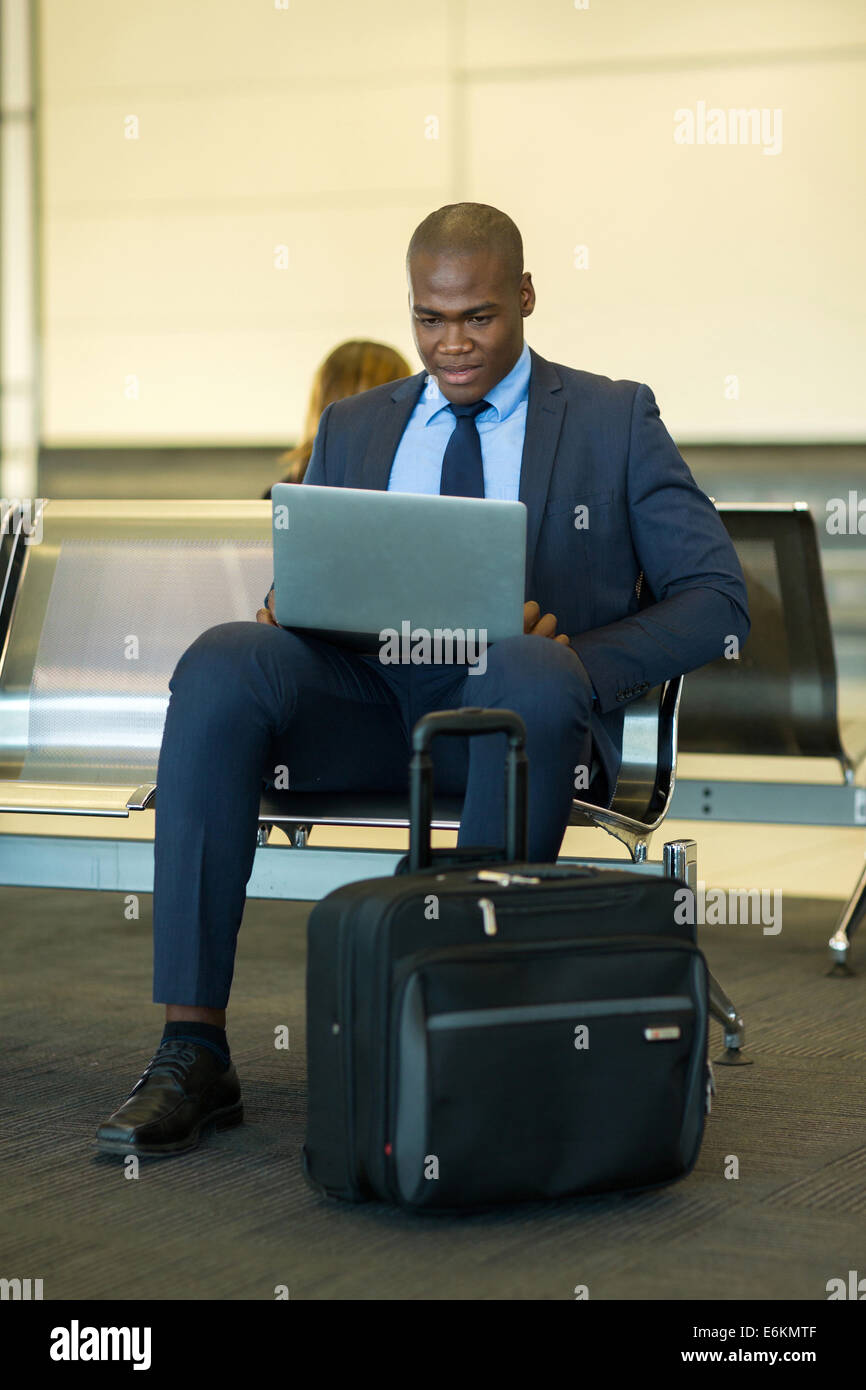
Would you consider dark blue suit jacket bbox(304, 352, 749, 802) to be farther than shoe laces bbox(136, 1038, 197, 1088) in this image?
Yes

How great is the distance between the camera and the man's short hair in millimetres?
1958

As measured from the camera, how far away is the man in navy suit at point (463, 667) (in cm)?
167

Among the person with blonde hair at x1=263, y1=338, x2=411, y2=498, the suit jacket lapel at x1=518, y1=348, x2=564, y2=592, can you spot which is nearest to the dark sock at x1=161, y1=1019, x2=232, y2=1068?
the suit jacket lapel at x1=518, y1=348, x2=564, y2=592

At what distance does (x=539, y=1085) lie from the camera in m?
1.40

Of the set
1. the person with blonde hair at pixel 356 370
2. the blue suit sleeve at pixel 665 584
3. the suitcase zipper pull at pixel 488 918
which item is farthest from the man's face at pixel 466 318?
the person with blonde hair at pixel 356 370

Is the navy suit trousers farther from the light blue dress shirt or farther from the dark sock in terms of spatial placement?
the light blue dress shirt

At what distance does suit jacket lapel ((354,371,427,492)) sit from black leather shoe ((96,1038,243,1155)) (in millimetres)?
771

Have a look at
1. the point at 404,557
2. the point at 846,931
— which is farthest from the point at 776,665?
the point at 404,557

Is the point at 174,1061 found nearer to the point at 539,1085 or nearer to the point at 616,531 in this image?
the point at 539,1085

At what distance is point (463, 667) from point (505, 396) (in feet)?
1.45

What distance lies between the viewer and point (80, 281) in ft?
21.9

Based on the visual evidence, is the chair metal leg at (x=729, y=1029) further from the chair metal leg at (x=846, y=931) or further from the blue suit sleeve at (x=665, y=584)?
the chair metal leg at (x=846, y=931)
